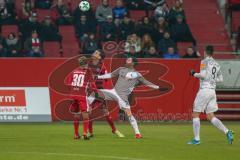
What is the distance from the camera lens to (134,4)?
34.2 m

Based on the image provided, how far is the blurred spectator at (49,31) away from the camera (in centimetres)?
3144

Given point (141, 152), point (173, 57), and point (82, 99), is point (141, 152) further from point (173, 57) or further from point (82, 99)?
point (173, 57)

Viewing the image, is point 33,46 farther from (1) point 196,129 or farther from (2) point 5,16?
(1) point 196,129

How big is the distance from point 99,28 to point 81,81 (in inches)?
471

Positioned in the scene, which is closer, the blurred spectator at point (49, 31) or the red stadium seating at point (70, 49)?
the blurred spectator at point (49, 31)

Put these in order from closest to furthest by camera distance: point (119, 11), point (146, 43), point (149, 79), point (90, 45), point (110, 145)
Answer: point (110, 145) < point (149, 79) < point (90, 45) < point (146, 43) < point (119, 11)

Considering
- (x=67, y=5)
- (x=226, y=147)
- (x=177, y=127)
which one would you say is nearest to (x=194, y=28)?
(x=67, y=5)

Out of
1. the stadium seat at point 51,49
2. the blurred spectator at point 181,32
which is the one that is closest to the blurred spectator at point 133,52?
the blurred spectator at point 181,32

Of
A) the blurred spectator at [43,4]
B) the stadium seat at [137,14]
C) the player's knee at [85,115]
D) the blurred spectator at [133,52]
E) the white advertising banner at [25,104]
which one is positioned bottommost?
the white advertising banner at [25,104]

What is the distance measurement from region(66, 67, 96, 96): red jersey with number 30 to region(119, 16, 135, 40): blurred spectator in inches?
429

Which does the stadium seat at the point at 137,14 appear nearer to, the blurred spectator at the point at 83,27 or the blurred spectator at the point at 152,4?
the blurred spectator at the point at 152,4

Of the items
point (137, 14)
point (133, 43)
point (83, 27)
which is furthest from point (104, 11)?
point (133, 43)

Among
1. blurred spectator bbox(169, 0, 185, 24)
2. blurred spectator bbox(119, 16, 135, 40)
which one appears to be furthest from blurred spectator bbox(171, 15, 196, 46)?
blurred spectator bbox(119, 16, 135, 40)

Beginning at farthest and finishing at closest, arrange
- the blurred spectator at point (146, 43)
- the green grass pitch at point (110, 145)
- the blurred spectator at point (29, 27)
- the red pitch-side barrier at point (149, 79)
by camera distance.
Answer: the blurred spectator at point (29, 27) < the blurred spectator at point (146, 43) < the red pitch-side barrier at point (149, 79) < the green grass pitch at point (110, 145)
